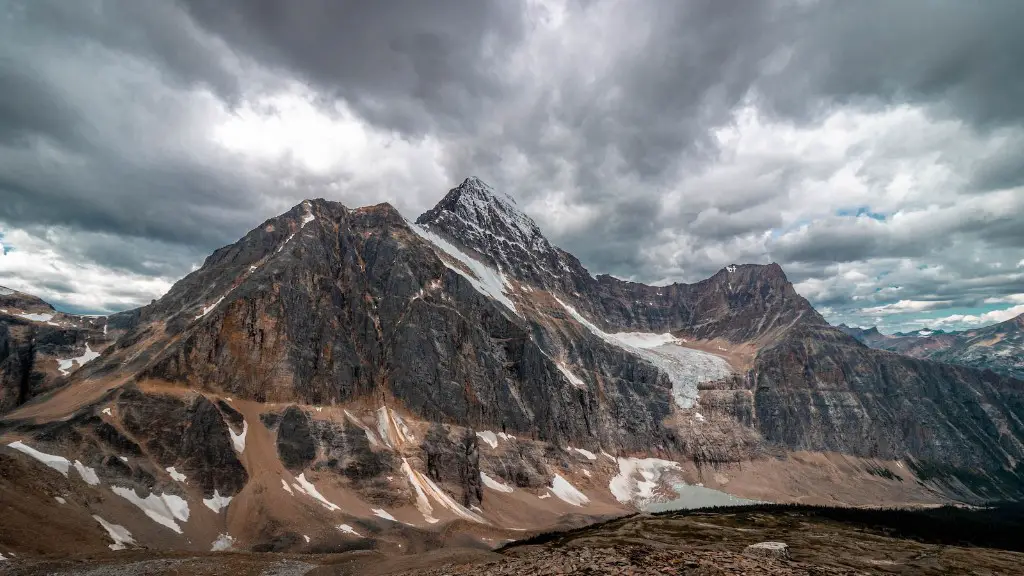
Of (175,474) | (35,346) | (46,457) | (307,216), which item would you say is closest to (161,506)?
(175,474)

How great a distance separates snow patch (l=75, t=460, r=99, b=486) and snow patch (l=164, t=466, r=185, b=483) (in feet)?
41.9

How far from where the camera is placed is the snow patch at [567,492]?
154250mm

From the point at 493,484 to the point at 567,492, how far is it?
28.0 m

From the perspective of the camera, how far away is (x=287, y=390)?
125m

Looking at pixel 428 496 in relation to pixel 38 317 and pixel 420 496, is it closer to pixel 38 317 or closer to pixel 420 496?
pixel 420 496

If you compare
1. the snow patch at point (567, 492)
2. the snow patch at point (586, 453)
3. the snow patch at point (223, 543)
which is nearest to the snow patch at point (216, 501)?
the snow patch at point (223, 543)

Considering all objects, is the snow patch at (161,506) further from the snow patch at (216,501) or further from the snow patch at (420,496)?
the snow patch at (420,496)

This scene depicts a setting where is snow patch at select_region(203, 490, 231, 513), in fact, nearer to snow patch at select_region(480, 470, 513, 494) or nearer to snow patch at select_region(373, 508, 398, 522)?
snow patch at select_region(373, 508, 398, 522)

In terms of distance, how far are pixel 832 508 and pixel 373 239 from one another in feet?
640

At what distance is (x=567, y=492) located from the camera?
15850cm

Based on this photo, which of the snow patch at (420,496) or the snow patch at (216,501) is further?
the snow patch at (420,496)

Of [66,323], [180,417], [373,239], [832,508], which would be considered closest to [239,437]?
[180,417]

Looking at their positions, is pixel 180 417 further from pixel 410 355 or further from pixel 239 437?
pixel 410 355

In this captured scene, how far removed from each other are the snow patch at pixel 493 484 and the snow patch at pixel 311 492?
5104 cm
